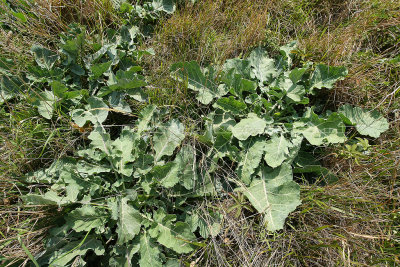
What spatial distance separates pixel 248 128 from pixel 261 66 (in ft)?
2.21

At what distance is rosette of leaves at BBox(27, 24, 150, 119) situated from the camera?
232cm

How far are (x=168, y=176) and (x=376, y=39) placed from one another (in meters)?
2.44

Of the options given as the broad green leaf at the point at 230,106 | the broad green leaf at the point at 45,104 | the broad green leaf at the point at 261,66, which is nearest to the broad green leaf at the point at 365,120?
the broad green leaf at the point at 261,66

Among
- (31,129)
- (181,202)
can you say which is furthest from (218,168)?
(31,129)

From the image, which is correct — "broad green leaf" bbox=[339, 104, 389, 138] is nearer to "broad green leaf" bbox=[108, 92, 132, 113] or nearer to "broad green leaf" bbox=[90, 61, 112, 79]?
"broad green leaf" bbox=[108, 92, 132, 113]

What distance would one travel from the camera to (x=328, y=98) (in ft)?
8.50

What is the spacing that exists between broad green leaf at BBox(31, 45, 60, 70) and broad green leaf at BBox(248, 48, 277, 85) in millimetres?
1815

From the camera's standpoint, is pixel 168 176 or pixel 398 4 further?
pixel 398 4

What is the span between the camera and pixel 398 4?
2660 mm

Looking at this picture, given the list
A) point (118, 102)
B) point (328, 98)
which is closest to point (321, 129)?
point (328, 98)

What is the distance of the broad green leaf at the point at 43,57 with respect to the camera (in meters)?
2.42

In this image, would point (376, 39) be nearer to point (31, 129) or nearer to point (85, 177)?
point (85, 177)

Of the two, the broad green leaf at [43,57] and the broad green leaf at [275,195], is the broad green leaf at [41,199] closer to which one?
the broad green leaf at [43,57]

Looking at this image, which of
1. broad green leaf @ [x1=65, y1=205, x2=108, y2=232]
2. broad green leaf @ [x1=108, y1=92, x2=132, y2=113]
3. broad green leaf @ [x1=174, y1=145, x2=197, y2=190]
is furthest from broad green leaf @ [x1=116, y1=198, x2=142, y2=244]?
broad green leaf @ [x1=108, y1=92, x2=132, y2=113]
